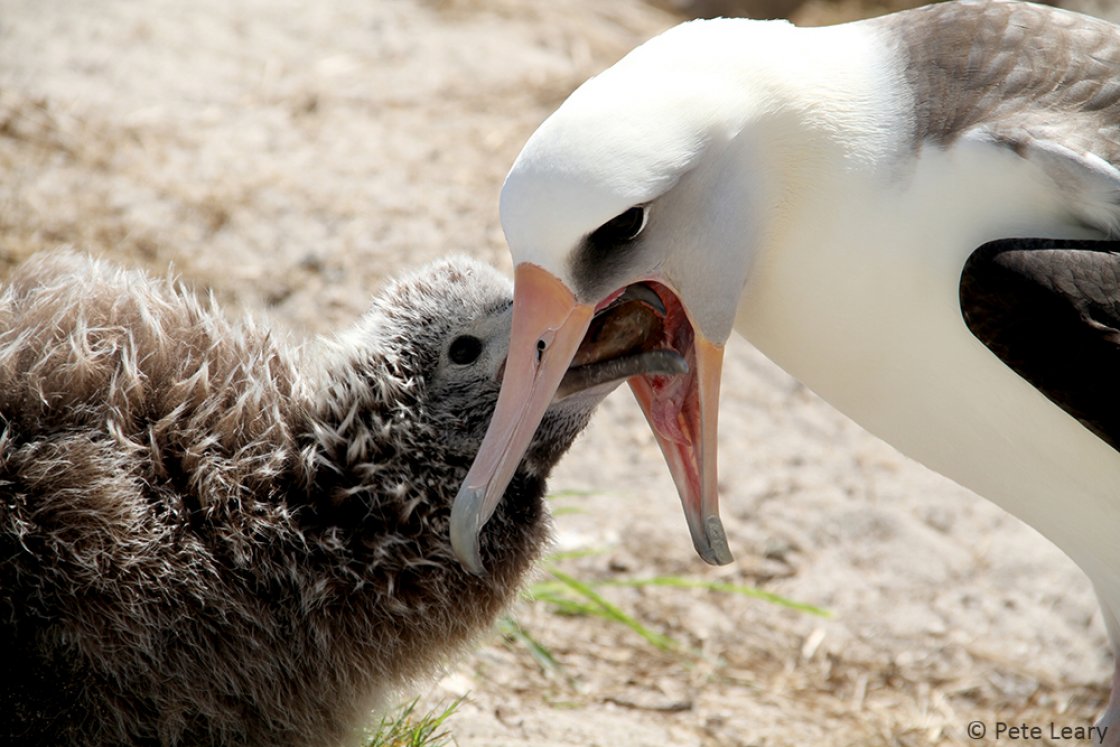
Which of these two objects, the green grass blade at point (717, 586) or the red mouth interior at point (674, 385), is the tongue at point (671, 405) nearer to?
Result: the red mouth interior at point (674, 385)

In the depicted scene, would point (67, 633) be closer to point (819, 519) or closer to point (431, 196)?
point (819, 519)

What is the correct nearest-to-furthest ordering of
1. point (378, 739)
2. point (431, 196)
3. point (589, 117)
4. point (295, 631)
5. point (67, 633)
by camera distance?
1. point (589, 117)
2. point (67, 633)
3. point (295, 631)
4. point (378, 739)
5. point (431, 196)

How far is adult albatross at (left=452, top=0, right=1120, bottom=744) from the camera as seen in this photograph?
10.1ft

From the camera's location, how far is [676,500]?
226 inches

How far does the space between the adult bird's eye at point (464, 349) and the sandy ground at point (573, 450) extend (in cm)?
64

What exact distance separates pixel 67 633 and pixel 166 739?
36 centimetres

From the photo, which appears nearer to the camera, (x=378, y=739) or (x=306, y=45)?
(x=378, y=739)

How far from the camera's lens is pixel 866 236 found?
3.36 metres

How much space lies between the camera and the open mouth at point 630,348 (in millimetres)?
3354

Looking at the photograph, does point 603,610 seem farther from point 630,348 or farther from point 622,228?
point 622,228

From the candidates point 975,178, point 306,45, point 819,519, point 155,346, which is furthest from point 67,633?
point 306,45

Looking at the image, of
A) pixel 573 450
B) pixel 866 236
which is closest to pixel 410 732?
pixel 866 236
